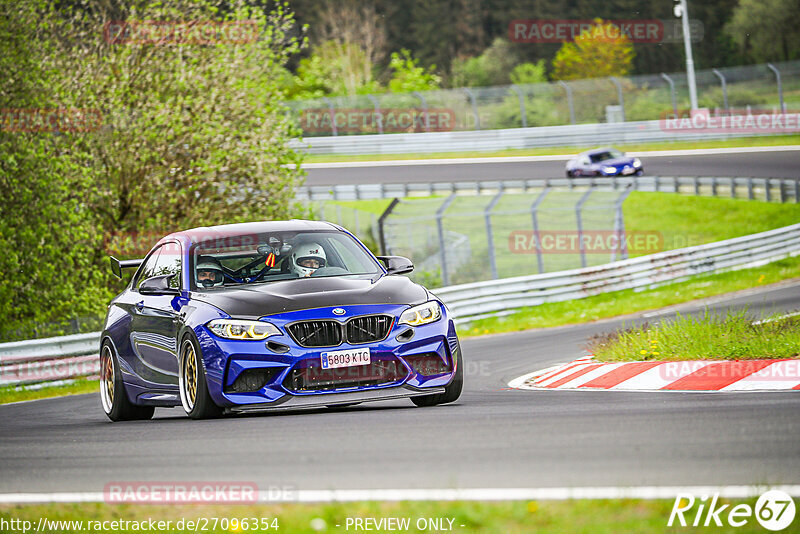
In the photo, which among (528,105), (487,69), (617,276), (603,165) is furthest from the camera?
(487,69)

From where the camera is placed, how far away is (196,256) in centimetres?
954

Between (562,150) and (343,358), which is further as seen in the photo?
(562,150)

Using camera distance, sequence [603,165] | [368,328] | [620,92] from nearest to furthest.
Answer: [368,328]
[603,165]
[620,92]

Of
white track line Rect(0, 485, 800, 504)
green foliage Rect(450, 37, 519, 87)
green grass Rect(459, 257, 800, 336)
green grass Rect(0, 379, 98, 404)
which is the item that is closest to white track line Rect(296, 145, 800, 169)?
green grass Rect(459, 257, 800, 336)

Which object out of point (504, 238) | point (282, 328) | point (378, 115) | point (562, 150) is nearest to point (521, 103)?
point (562, 150)

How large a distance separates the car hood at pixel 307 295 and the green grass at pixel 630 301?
12314 mm

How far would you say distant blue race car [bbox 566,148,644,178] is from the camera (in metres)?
42.9

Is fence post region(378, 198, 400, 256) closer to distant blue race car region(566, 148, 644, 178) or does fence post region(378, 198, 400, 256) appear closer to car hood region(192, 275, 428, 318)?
car hood region(192, 275, 428, 318)

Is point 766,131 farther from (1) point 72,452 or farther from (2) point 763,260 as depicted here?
(1) point 72,452

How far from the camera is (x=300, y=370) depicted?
8.25 meters

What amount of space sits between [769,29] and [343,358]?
233 ft

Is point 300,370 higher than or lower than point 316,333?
lower

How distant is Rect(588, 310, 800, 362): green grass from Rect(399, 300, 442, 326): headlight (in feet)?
9.52

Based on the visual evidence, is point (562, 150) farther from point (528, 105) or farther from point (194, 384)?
point (194, 384)
